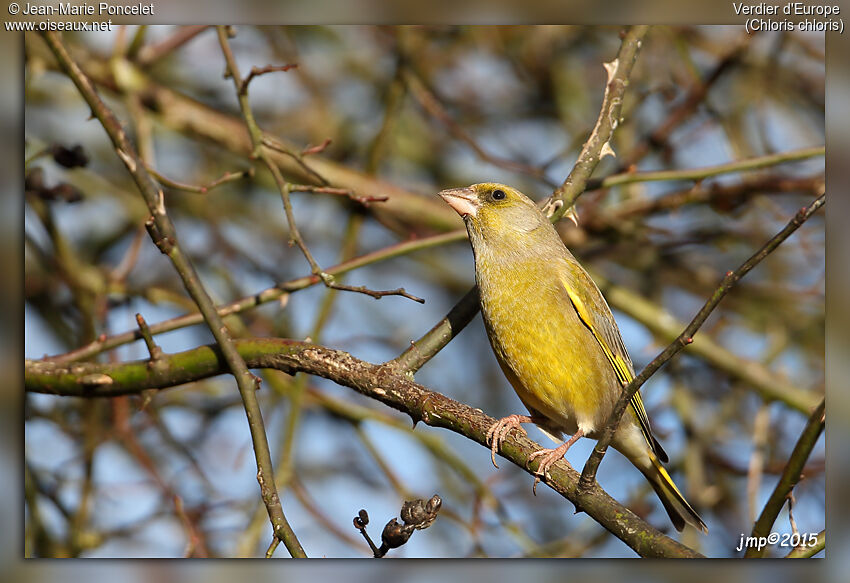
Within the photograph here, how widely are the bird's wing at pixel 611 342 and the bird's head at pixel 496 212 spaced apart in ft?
1.09

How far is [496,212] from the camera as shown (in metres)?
4.18

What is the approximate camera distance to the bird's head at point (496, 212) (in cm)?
406

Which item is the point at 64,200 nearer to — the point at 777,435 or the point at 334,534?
the point at 334,534

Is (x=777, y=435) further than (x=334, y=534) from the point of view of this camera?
Yes

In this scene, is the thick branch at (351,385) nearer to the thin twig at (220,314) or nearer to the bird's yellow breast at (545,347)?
the thin twig at (220,314)

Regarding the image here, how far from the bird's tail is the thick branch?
1136 millimetres

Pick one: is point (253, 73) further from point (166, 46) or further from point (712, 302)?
point (712, 302)

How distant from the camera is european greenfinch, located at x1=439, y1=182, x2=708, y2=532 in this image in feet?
12.1

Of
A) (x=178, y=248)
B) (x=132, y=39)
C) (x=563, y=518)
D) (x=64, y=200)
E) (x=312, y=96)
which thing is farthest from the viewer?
(x=312, y=96)

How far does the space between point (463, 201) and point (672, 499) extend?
1767 mm

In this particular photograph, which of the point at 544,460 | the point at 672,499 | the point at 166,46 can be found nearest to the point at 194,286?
the point at 544,460

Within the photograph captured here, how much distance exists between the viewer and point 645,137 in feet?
19.0

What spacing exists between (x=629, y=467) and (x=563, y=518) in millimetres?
559

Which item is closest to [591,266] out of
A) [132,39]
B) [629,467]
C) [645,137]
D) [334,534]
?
[645,137]
